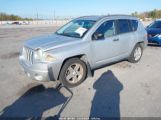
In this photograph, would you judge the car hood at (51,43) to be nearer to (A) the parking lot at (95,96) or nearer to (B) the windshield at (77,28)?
(B) the windshield at (77,28)

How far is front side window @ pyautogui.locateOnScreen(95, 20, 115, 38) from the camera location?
5.48m

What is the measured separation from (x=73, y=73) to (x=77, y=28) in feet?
4.86

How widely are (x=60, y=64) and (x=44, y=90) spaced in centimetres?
80

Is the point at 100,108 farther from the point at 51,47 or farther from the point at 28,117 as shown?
the point at 51,47

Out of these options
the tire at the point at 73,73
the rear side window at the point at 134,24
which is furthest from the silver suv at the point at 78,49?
the rear side window at the point at 134,24

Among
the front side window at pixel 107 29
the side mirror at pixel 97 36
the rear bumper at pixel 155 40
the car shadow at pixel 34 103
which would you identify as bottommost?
the car shadow at pixel 34 103

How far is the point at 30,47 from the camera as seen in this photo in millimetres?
4926

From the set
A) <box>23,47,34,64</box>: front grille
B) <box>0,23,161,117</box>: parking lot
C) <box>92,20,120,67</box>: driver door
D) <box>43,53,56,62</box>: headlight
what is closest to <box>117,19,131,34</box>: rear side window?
<box>92,20,120,67</box>: driver door

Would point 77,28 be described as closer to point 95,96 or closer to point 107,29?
point 107,29

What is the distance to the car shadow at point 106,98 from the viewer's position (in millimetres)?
3699

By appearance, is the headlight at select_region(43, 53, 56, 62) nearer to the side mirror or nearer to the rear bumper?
the side mirror

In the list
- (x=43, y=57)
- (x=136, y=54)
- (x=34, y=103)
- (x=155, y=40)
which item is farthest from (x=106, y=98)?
(x=155, y=40)

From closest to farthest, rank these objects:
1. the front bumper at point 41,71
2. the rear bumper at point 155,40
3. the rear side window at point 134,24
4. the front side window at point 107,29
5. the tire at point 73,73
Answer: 1. the front bumper at point 41,71
2. the tire at point 73,73
3. the front side window at point 107,29
4. the rear side window at point 134,24
5. the rear bumper at point 155,40

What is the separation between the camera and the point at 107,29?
5711 millimetres
